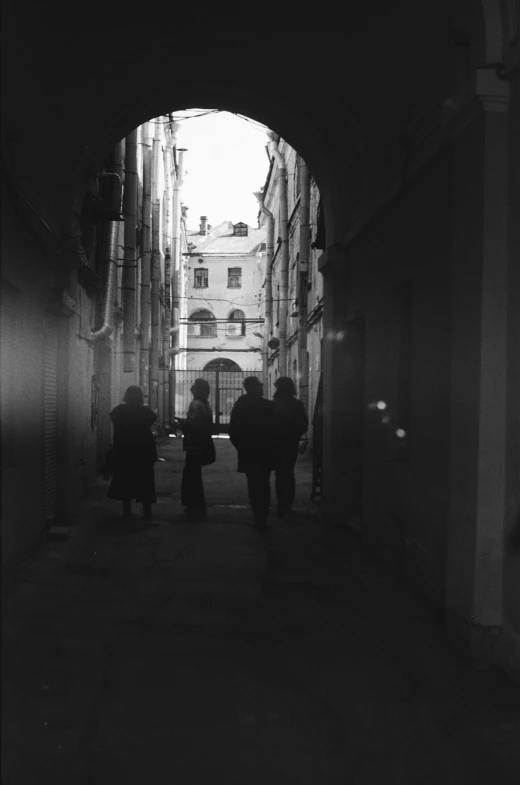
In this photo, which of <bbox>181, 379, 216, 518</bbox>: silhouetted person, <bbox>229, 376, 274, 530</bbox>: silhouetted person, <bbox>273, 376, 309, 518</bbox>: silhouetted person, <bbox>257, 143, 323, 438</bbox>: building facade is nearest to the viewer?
<bbox>229, 376, 274, 530</bbox>: silhouetted person

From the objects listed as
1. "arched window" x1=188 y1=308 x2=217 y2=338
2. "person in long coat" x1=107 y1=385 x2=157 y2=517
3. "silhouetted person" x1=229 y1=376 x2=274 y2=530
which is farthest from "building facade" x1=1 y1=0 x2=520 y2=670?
"arched window" x1=188 y1=308 x2=217 y2=338

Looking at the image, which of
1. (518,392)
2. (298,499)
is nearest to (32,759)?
(518,392)

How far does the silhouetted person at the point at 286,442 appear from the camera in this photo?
32.4 ft

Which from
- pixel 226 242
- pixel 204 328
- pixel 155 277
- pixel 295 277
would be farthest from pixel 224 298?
pixel 295 277

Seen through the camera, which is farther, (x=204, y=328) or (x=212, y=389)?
(x=204, y=328)

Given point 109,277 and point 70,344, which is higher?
point 109,277

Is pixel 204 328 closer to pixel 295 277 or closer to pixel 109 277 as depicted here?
pixel 295 277

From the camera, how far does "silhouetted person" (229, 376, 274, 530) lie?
9.07m

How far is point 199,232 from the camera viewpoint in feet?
173

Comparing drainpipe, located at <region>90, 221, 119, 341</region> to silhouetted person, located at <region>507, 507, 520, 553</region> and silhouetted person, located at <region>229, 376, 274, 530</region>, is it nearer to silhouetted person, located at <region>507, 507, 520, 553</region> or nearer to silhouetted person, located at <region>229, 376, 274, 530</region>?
silhouetted person, located at <region>229, 376, 274, 530</region>

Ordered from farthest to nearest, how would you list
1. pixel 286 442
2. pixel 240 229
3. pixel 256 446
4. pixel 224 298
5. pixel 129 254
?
pixel 240 229, pixel 224 298, pixel 129 254, pixel 286 442, pixel 256 446

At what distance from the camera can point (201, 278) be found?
1855 inches

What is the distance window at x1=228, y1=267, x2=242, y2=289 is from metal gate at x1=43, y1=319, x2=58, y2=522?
125 feet

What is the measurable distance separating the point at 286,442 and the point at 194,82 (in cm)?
433
